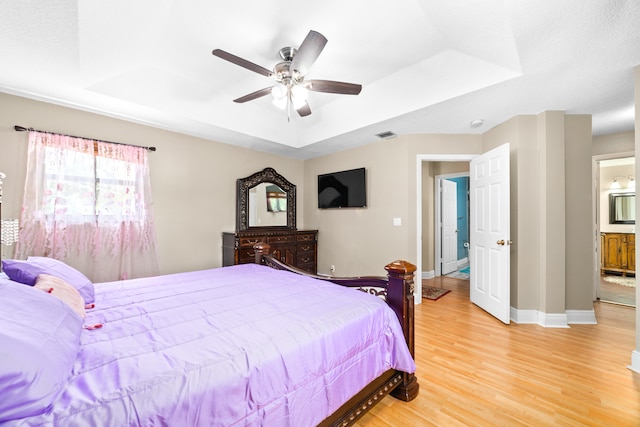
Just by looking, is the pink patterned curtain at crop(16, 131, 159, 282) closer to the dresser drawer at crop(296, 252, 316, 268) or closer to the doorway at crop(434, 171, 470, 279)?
the dresser drawer at crop(296, 252, 316, 268)

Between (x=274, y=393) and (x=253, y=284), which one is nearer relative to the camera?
(x=274, y=393)

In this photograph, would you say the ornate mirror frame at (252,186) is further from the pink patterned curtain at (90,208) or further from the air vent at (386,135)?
the air vent at (386,135)

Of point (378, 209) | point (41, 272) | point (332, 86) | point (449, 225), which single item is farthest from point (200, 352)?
point (449, 225)

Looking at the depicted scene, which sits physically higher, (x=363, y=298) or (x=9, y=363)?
(x=9, y=363)

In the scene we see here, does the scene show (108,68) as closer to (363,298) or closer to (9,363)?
(9,363)

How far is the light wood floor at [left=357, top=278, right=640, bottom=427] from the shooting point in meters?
1.57

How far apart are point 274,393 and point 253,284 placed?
3.51ft

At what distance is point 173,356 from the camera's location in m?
0.98

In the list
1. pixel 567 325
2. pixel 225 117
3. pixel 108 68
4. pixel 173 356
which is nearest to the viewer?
pixel 173 356

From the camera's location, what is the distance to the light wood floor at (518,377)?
1.57m

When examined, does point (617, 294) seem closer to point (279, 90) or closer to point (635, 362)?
point (635, 362)

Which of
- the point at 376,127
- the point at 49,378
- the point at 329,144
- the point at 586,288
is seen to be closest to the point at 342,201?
the point at 329,144

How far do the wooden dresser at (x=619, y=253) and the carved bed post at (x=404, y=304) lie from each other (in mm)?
6166

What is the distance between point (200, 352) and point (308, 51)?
186cm
